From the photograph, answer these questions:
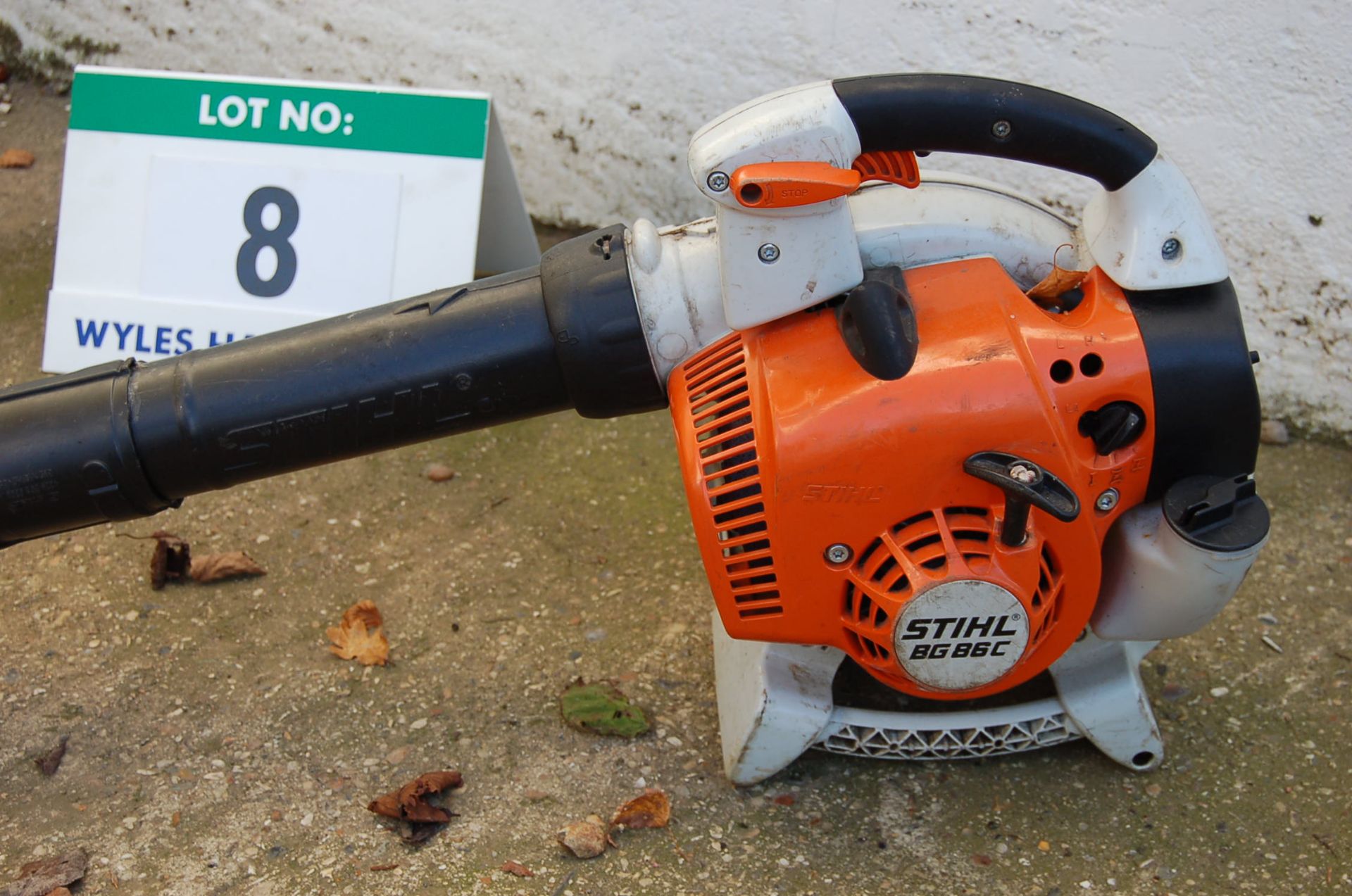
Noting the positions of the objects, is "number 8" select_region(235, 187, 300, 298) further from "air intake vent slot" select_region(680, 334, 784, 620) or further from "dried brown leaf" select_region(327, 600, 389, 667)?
"air intake vent slot" select_region(680, 334, 784, 620)

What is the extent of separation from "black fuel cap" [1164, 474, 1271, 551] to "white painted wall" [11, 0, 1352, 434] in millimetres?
993

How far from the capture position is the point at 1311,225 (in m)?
2.12

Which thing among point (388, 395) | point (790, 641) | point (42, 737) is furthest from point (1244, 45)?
point (42, 737)

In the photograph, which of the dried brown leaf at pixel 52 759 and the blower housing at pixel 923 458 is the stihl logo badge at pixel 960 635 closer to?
the blower housing at pixel 923 458

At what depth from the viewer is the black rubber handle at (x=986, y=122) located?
1.28 meters

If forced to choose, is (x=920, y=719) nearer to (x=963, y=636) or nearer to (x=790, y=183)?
(x=963, y=636)

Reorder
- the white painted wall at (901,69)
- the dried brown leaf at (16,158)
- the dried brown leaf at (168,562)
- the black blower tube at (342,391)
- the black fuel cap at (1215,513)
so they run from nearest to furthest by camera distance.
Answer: the black fuel cap at (1215,513) < the black blower tube at (342,391) < the dried brown leaf at (168,562) < the white painted wall at (901,69) < the dried brown leaf at (16,158)

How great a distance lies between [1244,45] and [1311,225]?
0.34 m

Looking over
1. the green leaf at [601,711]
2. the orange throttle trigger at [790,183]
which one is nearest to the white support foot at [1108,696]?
the green leaf at [601,711]

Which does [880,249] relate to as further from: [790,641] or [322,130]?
[322,130]

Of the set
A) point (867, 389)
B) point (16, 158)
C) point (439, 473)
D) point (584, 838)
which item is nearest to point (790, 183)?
point (867, 389)

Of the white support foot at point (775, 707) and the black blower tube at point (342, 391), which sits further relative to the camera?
the white support foot at point (775, 707)

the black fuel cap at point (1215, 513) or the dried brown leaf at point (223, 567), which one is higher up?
the black fuel cap at point (1215, 513)

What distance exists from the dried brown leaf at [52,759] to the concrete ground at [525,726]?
0.04 ft
